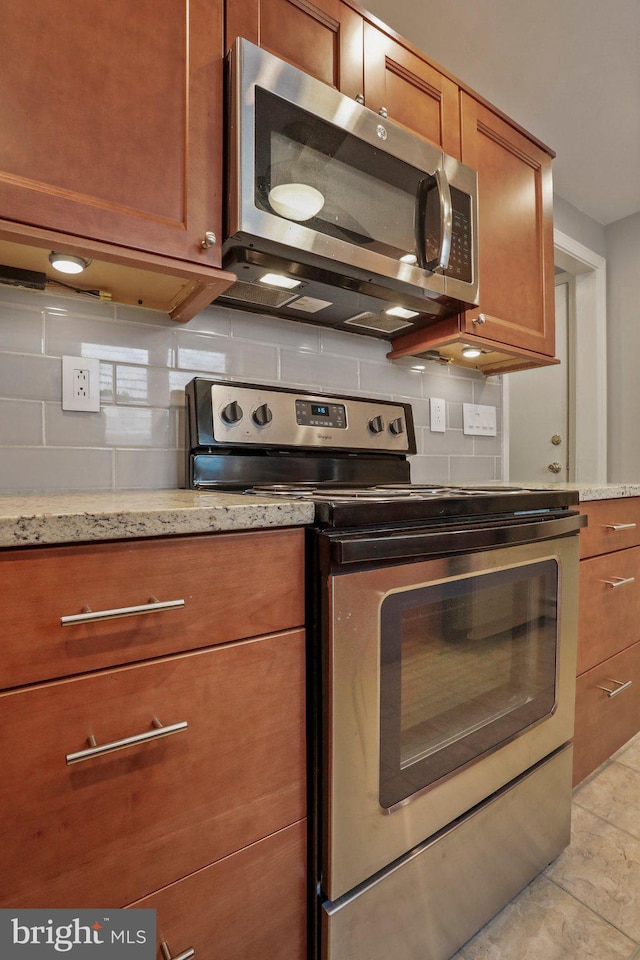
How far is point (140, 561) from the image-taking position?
2.16 feet

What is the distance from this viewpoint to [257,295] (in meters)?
1.34

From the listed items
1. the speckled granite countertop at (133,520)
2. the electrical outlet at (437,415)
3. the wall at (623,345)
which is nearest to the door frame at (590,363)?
the wall at (623,345)

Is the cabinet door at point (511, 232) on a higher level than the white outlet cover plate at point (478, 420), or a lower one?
higher

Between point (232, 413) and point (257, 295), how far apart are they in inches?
13.3

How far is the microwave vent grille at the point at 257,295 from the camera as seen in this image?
4.23 ft

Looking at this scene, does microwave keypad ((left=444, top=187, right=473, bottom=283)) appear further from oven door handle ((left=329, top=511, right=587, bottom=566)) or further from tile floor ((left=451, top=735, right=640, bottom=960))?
tile floor ((left=451, top=735, right=640, bottom=960))

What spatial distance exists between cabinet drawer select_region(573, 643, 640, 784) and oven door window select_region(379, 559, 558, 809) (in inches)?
15.3

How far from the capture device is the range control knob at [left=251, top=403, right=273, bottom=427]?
1.32 m

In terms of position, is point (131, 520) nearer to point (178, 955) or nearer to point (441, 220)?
point (178, 955)

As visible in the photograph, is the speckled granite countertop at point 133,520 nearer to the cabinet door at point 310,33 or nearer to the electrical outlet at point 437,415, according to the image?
the cabinet door at point 310,33

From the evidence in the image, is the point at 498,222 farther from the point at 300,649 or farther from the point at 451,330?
the point at 300,649

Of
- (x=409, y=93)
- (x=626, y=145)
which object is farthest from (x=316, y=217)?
(x=626, y=145)

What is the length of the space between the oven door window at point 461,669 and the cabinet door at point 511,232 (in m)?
0.88

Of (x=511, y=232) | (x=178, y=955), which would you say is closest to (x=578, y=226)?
(x=511, y=232)
